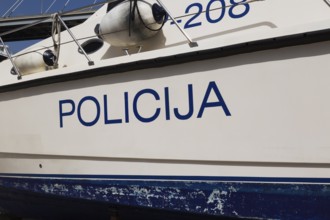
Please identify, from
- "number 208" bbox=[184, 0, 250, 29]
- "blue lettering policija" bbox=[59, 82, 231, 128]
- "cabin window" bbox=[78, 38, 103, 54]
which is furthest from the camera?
"cabin window" bbox=[78, 38, 103, 54]

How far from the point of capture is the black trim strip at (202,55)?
1852 millimetres

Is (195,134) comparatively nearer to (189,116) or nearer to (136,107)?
(189,116)

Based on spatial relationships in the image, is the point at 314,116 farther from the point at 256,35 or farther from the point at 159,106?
the point at 159,106

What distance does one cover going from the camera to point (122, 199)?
2.45 m

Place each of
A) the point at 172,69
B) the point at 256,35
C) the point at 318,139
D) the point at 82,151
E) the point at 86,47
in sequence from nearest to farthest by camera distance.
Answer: the point at 318,139 < the point at 256,35 < the point at 172,69 < the point at 82,151 < the point at 86,47

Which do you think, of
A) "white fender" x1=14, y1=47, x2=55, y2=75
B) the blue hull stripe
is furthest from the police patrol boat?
"white fender" x1=14, y1=47, x2=55, y2=75

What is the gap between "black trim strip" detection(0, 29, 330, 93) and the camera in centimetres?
185

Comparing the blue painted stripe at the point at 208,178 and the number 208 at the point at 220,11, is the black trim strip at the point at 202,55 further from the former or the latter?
the blue painted stripe at the point at 208,178

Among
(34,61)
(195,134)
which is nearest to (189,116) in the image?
(195,134)

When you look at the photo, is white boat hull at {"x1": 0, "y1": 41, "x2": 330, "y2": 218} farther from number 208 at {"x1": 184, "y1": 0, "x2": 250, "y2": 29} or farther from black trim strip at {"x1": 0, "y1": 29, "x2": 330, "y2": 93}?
number 208 at {"x1": 184, "y1": 0, "x2": 250, "y2": 29}

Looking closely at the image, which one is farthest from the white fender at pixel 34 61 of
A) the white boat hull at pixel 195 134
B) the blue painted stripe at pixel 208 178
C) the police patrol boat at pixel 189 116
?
the blue painted stripe at pixel 208 178

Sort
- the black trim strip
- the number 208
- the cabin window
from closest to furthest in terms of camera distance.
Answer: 1. the black trim strip
2. the number 208
3. the cabin window

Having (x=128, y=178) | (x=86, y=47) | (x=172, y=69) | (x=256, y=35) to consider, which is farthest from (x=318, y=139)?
(x=86, y=47)

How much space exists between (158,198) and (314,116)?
1069 millimetres
